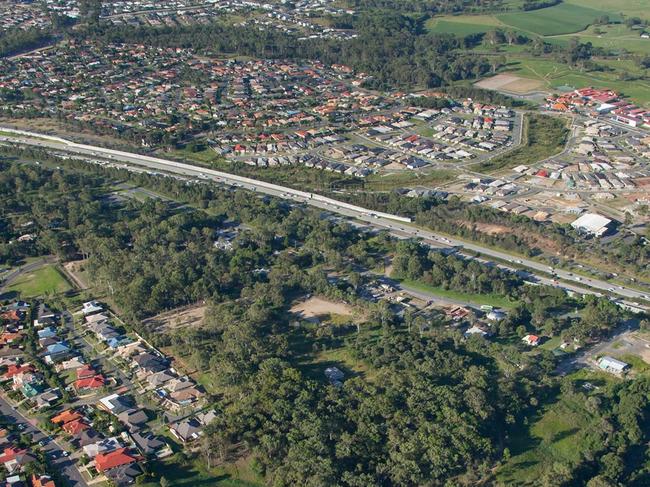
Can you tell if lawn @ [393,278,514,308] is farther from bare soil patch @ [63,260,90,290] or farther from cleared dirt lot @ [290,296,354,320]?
bare soil patch @ [63,260,90,290]

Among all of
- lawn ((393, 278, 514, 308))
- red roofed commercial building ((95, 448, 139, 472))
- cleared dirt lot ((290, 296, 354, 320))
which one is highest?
red roofed commercial building ((95, 448, 139, 472))

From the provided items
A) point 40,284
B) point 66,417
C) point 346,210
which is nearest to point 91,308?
point 40,284

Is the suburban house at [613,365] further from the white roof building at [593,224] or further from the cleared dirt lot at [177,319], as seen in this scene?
the cleared dirt lot at [177,319]

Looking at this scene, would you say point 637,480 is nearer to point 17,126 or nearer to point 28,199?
point 28,199

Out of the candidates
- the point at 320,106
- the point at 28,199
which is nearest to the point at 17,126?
the point at 28,199

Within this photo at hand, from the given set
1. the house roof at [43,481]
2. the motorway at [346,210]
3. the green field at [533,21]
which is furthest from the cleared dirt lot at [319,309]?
the green field at [533,21]

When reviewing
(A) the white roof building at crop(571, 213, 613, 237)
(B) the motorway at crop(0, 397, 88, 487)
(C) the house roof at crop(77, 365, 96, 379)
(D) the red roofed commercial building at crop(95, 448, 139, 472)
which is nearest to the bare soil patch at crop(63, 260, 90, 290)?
(C) the house roof at crop(77, 365, 96, 379)

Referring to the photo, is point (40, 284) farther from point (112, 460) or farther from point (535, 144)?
point (535, 144)

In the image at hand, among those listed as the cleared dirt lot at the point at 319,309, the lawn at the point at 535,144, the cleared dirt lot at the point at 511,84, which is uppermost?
the cleared dirt lot at the point at 511,84
